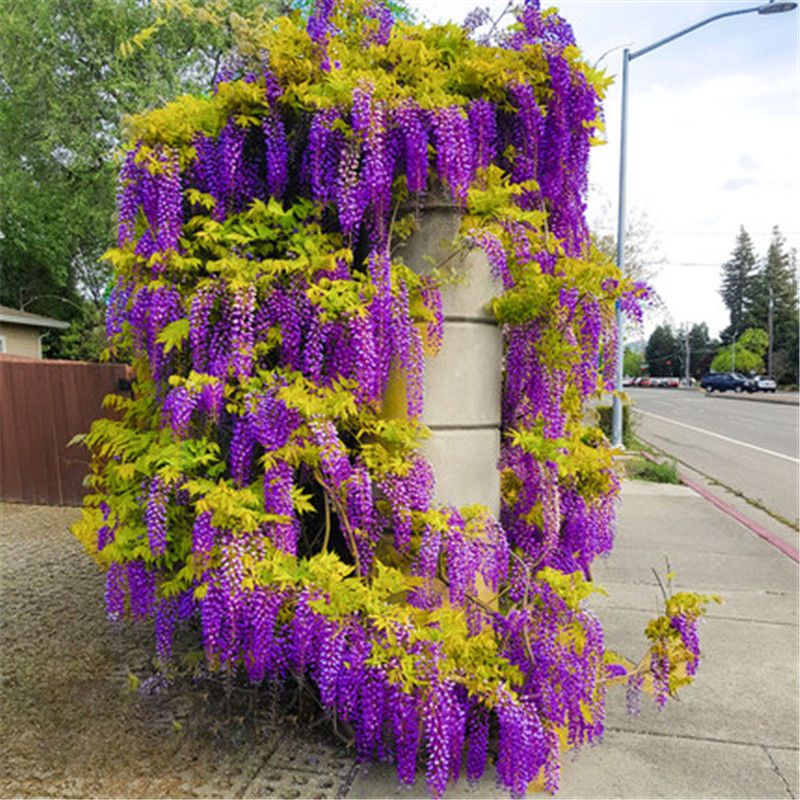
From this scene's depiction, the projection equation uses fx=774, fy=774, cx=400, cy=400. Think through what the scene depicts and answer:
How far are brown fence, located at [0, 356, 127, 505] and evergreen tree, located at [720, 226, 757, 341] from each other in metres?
89.8

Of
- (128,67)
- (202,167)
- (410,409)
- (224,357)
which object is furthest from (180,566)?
(128,67)

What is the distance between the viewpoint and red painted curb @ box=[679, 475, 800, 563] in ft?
26.7

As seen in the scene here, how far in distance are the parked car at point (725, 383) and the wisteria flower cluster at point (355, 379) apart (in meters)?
61.9

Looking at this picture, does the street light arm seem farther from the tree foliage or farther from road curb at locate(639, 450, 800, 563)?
the tree foliage

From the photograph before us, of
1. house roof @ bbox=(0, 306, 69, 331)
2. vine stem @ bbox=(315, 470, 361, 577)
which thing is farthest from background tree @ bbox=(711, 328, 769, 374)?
vine stem @ bbox=(315, 470, 361, 577)

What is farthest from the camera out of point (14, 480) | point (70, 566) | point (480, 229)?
point (14, 480)

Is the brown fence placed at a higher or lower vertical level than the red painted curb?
higher

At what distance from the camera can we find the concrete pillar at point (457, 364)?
386cm

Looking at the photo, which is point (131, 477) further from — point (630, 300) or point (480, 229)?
point (630, 300)

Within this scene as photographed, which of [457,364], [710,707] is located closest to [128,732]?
[457,364]

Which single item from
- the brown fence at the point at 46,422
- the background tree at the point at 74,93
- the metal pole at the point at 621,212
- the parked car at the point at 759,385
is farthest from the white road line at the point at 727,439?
the parked car at the point at 759,385

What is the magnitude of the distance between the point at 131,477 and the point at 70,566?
406cm

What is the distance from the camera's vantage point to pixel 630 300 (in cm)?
372

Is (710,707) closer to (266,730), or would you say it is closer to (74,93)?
(266,730)
